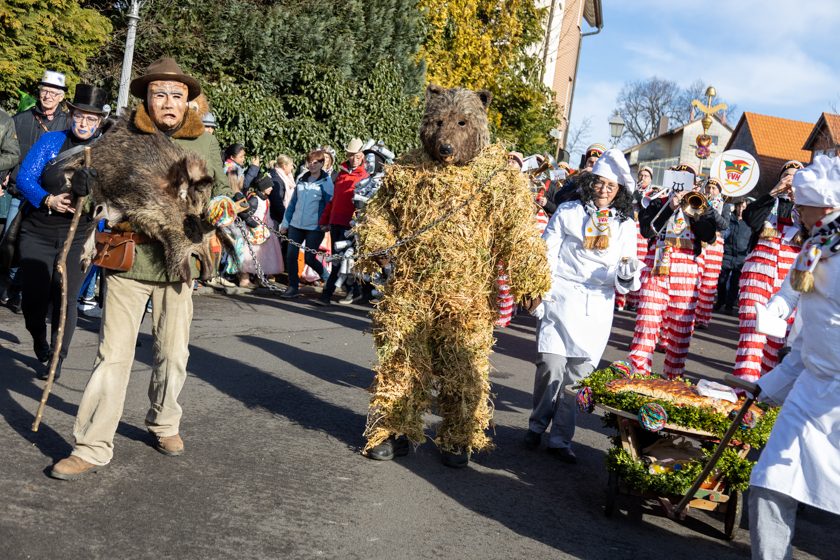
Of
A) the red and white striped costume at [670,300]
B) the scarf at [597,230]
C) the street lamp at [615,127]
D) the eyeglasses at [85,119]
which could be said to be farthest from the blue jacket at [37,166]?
the street lamp at [615,127]

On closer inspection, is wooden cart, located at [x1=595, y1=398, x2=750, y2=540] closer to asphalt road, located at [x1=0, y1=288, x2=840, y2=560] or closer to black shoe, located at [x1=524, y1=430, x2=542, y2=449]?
A: asphalt road, located at [x1=0, y1=288, x2=840, y2=560]

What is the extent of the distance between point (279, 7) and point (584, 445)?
44.2 feet

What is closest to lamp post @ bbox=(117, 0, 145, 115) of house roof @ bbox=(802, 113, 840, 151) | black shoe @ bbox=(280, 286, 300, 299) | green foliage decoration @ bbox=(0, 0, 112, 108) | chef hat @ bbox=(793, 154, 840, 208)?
green foliage decoration @ bbox=(0, 0, 112, 108)

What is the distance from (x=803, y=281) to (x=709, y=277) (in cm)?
786

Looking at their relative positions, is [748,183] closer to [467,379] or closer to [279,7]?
[467,379]

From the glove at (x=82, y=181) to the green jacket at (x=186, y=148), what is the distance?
0.35 meters

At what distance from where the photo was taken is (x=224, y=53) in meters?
17.5

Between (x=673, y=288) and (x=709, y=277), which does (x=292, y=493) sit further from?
(x=709, y=277)

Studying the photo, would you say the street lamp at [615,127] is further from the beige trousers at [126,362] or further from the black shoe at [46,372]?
the beige trousers at [126,362]

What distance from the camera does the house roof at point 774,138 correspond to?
5490 cm

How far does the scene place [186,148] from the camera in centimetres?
500

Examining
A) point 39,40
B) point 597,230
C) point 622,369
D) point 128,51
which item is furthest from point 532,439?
point 39,40

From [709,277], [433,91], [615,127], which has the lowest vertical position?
[709,277]

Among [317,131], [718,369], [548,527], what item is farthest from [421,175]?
[317,131]
